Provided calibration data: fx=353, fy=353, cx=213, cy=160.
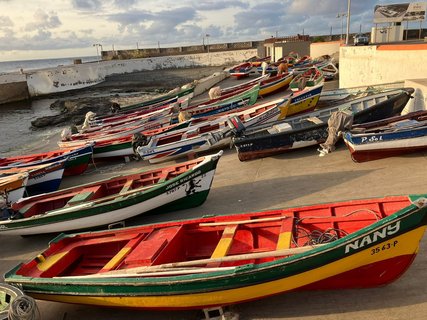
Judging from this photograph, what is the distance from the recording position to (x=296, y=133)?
43.6 feet

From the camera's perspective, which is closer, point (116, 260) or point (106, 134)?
point (116, 260)

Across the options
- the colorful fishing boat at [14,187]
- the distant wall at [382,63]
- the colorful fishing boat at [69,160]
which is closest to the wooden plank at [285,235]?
the colorful fishing boat at [14,187]

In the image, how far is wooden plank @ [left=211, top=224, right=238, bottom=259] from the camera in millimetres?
6516

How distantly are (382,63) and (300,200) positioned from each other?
1261 cm

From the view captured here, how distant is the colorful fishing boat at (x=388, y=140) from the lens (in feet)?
35.5

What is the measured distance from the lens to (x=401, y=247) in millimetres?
5527

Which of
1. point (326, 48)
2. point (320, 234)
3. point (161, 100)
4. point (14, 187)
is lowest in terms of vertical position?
point (14, 187)

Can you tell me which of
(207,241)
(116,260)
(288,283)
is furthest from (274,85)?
(288,283)

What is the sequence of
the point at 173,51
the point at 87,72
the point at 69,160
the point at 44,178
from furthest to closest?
1. the point at 173,51
2. the point at 87,72
3. the point at 69,160
4. the point at 44,178

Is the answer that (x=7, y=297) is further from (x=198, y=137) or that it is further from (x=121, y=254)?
(x=198, y=137)

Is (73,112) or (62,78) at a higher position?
(62,78)

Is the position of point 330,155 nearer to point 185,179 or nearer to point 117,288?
point 185,179

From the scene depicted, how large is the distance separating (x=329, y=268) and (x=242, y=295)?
145cm

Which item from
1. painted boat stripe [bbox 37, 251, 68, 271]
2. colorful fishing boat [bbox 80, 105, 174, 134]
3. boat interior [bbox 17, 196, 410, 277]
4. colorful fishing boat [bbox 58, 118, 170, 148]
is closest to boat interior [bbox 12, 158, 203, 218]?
boat interior [bbox 17, 196, 410, 277]
